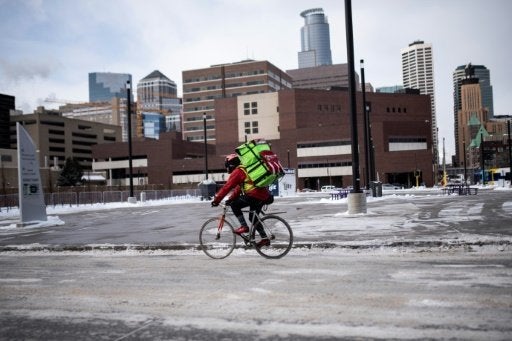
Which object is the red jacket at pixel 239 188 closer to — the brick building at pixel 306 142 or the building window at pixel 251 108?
the brick building at pixel 306 142

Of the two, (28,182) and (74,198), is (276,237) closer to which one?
(28,182)

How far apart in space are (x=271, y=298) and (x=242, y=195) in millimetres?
3240

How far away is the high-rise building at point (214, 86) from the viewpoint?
462ft

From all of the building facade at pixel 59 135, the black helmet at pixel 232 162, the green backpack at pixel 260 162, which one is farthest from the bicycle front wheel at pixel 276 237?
the building facade at pixel 59 135

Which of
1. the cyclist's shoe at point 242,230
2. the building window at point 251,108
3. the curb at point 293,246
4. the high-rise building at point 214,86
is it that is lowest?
the curb at point 293,246

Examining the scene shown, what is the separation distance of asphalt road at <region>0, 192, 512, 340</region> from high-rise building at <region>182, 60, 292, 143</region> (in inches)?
5246

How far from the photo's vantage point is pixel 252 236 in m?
8.24

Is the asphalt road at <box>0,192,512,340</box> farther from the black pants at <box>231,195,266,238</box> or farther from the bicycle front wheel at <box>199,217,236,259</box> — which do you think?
the black pants at <box>231,195,266,238</box>

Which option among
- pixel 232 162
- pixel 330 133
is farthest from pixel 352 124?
pixel 330 133

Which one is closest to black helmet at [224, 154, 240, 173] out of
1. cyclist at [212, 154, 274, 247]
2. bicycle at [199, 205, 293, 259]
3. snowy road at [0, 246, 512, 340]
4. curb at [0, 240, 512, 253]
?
cyclist at [212, 154, 274, 247]

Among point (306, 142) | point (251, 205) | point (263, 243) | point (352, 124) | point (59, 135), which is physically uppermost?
point (59, 135)

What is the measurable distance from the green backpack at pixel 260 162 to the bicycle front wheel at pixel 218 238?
3.99 ft

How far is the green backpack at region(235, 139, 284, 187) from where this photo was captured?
784 cm

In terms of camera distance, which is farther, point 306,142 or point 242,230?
point 306,142
